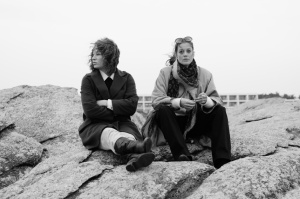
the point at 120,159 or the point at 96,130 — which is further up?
the point at 96,130

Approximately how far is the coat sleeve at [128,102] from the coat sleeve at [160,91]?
0.32 m

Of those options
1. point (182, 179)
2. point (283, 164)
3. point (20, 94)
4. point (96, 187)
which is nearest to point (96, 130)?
point (96, 187)

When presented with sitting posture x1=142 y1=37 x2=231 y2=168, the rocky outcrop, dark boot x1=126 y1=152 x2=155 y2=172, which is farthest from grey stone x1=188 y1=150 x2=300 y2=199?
sitting posture x1=142 y1=37 x2=231 y2=168

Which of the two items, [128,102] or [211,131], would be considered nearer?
[211,131]

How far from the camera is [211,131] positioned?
18.7 ft

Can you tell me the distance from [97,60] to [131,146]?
1603 millimetres

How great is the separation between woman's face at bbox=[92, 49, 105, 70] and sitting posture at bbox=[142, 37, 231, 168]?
0.84 metres

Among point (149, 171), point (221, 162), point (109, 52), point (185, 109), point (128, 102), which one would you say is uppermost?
point (109, 52)

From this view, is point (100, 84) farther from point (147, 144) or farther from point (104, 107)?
point (147, 144)

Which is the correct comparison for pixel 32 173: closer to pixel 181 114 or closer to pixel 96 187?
pixel 96 187

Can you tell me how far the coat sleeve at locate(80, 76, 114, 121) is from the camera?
561 cm

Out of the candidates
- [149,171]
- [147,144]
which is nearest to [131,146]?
[147,144]

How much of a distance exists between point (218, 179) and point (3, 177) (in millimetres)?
3753

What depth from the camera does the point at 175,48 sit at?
5992 millimetres
